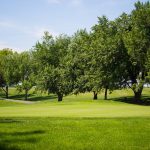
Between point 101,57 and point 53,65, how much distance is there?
2044cm

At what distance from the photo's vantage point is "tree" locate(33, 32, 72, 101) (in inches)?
→ 2683

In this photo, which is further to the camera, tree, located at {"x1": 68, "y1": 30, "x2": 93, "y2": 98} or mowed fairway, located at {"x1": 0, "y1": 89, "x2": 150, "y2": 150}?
tree, located at {"x1": 68, "y1": 30, "x2": 93, "y2": 98}

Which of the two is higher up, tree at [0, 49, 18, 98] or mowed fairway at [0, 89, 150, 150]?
tree at [0, 49, 18, 98]

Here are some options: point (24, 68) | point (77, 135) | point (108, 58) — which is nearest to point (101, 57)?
point (108, 58)

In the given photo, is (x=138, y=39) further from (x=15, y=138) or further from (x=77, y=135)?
(x=15, y=138)

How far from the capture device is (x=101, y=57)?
54.7m

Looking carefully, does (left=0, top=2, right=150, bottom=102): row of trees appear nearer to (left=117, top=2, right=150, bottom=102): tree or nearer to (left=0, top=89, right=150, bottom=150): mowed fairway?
(left=117, top=2, right=150, bottom=102): tree

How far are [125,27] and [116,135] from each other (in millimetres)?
43315

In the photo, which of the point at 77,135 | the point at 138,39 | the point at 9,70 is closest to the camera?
the point at 77,135

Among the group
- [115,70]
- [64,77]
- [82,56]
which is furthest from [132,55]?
[64,77]

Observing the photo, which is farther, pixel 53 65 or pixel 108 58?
pixel 53 65

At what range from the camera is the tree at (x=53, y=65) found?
6815 centimetres

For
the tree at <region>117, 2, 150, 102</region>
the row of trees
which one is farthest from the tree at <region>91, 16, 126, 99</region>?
the tree at <region>117, 2, 150, 102</region>

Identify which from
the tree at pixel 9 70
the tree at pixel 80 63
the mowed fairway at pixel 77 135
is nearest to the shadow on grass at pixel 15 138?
the mowed fairway at pixel 77 135
